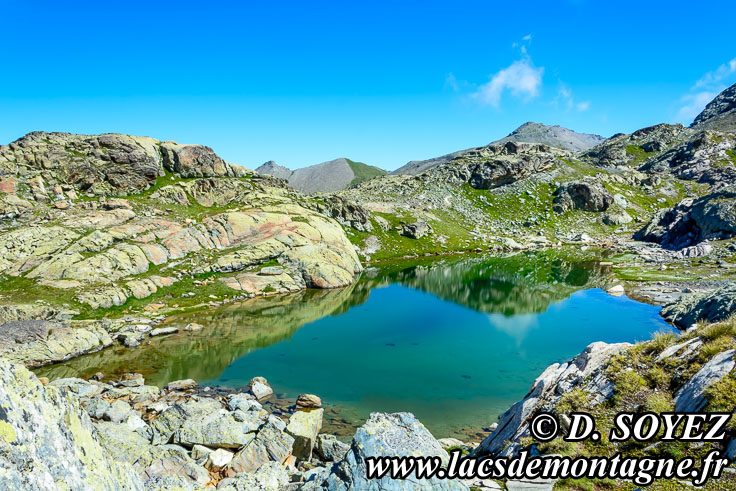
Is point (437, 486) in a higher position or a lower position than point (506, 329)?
higher

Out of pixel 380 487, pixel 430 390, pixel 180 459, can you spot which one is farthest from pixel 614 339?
pixel 180 459

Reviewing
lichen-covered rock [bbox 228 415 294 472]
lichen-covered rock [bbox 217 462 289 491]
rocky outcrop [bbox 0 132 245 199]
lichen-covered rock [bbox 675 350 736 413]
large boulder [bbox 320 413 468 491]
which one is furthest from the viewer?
rocky outcrop [bbox 0 132 245 199]

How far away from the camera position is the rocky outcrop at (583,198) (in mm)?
153750

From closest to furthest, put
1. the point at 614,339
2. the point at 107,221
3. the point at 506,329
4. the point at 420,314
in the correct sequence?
the point at 614,339, the point at 506,329, the point at 420,314, the point at 107,221

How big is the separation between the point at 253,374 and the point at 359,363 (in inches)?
432

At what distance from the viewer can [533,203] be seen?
163 meters

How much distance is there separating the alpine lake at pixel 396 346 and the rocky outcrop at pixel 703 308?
1.68 metres

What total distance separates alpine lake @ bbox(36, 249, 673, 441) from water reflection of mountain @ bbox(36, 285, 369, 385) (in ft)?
0.48

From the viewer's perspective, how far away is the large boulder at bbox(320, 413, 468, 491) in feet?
34.3

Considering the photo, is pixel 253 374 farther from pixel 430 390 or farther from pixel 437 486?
pixel 437 486

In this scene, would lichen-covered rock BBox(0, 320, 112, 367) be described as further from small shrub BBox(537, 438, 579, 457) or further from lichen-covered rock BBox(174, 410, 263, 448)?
small shrub BBox(537, 438, 579, 457)

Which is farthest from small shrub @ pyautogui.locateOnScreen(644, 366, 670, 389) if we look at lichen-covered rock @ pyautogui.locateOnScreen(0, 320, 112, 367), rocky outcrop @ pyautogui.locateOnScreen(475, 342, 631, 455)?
lichen-covered rock @ pyautogui.locateOnScreen(0, 320, 112, 367)
